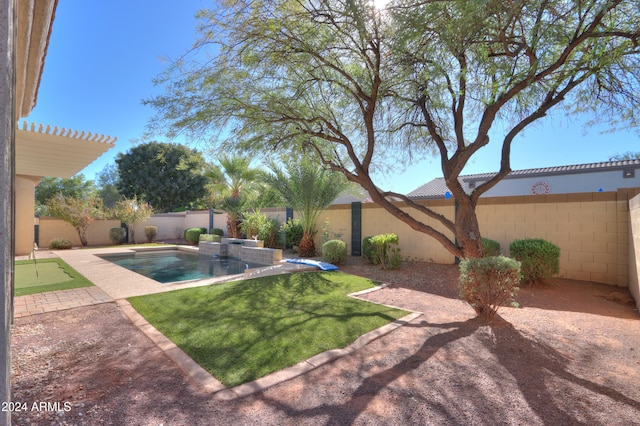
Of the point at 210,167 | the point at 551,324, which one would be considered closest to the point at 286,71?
the point at 551,324

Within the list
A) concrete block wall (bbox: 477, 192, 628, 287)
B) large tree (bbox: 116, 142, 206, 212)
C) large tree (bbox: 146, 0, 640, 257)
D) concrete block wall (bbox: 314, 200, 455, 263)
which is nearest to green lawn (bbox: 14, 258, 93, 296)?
large tree (bbox: 146, 0, 640, 257)

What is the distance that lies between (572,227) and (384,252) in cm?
447

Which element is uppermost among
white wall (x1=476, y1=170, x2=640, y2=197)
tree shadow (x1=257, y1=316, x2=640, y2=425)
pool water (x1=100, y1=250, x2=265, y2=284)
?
white wall (x1=476, y1=170, x2=640, y2=197)

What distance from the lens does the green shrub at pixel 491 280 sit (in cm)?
419

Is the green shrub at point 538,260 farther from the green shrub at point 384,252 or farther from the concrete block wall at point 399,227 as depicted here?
the green shrub at point 384,252

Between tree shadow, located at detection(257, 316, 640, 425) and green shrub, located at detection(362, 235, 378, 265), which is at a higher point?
green shrub, located at detection(362, 235, 378, 265)

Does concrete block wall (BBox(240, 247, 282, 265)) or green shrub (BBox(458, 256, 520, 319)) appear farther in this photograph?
concrete block wall (BBox(240, 247, 282, 265))

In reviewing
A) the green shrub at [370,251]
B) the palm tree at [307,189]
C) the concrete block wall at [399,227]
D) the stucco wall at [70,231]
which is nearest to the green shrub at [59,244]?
the stucco wall at [70,231]

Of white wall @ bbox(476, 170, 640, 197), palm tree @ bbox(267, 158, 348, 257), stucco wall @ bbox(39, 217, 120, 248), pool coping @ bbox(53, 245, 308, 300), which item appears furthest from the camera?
Result: stucco wall @ bbox(39, 217, 120, 248)

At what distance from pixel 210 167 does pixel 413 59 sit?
458 inches

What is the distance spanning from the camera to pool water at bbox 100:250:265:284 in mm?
9914

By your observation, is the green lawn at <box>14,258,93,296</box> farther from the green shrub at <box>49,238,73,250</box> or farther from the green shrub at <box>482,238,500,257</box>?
the green shrub at <box>482,238,500,257</box>

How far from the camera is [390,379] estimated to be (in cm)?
289

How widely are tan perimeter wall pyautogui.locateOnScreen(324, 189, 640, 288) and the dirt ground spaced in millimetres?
2419
